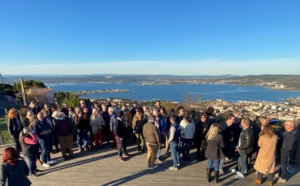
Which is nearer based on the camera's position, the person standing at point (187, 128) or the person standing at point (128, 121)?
the person standing at point (187, 128)

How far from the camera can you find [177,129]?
497 cm

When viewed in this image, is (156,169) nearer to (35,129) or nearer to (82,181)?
(82,181)

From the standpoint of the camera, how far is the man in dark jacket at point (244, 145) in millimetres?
4379

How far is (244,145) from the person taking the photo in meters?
4.45

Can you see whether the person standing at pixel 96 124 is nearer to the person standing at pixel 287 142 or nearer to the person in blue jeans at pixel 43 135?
the person in blue jeans at pixel 43 135

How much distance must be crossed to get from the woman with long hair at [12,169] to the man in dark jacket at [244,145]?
13.9ft

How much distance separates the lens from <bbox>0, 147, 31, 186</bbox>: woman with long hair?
9.25 feet

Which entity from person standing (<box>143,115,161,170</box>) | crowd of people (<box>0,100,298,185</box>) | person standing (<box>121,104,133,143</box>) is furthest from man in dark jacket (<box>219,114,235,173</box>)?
person standing (<box>121,104,133,143</box>)

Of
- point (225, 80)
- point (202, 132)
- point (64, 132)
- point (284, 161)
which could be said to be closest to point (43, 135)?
point (64, 132)

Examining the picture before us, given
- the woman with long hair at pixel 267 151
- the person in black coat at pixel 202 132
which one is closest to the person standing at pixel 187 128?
the person in black coat at pixel 202 132

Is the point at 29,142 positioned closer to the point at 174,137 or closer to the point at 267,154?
the point at 174,137

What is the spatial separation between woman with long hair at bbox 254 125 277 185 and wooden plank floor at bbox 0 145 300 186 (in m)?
0.46

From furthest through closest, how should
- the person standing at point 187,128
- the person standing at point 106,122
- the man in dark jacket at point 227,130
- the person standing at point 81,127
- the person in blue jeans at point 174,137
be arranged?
the person standing at point 106,122
the person standing at point 81,127
the person standing at point 187,128
the man in dark jacket at point 227,130
the person in blue jeans at point 174,137

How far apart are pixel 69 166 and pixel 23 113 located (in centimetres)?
351
